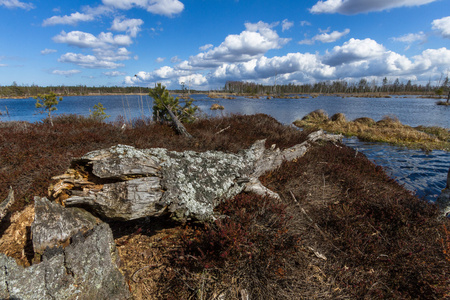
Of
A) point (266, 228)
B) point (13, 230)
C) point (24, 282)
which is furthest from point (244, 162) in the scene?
point (13, 230)

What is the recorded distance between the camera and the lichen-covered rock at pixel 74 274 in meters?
1.95

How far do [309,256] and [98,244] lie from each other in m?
3.22

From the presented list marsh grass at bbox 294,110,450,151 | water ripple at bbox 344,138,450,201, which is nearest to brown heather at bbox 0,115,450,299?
water ripple at bbox 344,138,450,201

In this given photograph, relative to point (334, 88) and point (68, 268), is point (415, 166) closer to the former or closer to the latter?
point (68, 268)

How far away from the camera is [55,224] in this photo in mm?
2547

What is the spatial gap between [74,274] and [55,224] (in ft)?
2.52

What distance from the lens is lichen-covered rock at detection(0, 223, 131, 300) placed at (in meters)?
1.95

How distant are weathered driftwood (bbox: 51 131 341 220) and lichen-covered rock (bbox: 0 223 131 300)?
0.43 m

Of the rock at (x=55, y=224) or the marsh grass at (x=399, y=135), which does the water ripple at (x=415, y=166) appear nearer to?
the marsh grass at (x=399, y=135)

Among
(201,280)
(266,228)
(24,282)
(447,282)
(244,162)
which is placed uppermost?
(244,162)

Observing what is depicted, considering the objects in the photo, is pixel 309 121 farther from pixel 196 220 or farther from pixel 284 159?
pixel 196 220

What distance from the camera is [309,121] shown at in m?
24.7

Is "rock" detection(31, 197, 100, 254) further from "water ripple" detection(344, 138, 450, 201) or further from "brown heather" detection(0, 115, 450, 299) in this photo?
"water ripple" detection(344, 138, 450, 201)

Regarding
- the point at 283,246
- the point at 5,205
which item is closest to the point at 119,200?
the point at 5,205
